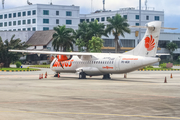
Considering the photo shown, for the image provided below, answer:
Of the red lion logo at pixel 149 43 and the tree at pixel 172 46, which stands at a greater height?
the tree at pixel 172 46

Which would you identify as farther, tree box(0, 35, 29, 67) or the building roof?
the building roof

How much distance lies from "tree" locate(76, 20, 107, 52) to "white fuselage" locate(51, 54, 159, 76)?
118 ft

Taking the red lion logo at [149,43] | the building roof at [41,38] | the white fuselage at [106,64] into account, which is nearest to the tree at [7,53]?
the white fuselage at [106,64]

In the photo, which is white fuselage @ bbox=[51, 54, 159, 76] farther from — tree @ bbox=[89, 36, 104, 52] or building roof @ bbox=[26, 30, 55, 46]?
building roof @ bbox=[26, 30, 55, 46]

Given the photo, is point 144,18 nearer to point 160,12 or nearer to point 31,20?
A: point 160,12

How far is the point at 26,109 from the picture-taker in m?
15.0

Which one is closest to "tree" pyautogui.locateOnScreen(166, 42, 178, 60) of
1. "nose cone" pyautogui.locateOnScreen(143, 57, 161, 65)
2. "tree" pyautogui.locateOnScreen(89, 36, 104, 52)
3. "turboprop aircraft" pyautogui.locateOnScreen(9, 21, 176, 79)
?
"tree" pyautogui.locateOnScreen(89, 36, 104, 52)

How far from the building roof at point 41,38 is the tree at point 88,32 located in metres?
15.8

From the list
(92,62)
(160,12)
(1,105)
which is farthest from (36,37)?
(1,105)

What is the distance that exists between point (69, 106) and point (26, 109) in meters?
2.21

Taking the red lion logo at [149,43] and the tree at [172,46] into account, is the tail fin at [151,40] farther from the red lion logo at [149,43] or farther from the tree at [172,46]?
the tree at [172,46]

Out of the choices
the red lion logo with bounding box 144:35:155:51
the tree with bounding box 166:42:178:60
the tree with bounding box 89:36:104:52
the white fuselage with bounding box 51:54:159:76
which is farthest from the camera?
the tree with bounding box 166:42:178:60

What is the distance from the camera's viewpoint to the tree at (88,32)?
7850cm

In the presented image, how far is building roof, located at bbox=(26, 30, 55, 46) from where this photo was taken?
93.5 metres
